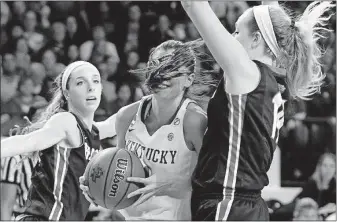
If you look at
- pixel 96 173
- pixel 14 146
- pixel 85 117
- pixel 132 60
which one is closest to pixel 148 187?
pixel 96 173

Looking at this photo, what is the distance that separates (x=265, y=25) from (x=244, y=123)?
1.56 ft

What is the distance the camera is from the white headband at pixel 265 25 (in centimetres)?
297

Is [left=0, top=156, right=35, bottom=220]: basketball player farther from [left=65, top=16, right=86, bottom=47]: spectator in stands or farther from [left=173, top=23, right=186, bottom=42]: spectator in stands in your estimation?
[left=173, top=23, right=186, bottom=42]: spectator in stands

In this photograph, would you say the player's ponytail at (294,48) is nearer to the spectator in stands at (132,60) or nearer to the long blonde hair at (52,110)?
the long blonde hair at (52,110)

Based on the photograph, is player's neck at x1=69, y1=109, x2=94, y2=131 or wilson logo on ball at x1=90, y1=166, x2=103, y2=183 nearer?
wilson logo on ball at x1=90, y1=166, x2=103, y2=183

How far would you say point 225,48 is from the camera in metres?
2.67

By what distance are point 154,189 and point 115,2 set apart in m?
2.88

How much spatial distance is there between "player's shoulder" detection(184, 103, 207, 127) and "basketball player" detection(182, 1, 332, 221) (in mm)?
313

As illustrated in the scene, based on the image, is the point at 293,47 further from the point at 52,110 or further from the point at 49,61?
the point at 49,61

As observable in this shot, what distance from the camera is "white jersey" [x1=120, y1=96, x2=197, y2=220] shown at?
3324 millimetres

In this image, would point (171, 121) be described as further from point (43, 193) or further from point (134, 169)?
point (43, 193)

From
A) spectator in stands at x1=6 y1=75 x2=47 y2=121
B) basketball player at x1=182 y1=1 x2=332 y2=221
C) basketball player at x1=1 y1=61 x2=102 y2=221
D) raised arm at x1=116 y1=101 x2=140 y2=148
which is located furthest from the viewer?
spectator in stands at x1=6 y1=75 x2=47 y2=121

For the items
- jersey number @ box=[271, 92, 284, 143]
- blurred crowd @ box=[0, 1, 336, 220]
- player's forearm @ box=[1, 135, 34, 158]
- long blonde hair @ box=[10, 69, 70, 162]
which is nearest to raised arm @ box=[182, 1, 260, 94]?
jersey number @ box=[271, 92, 284, 143]

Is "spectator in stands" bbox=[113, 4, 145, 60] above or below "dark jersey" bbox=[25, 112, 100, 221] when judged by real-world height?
above
